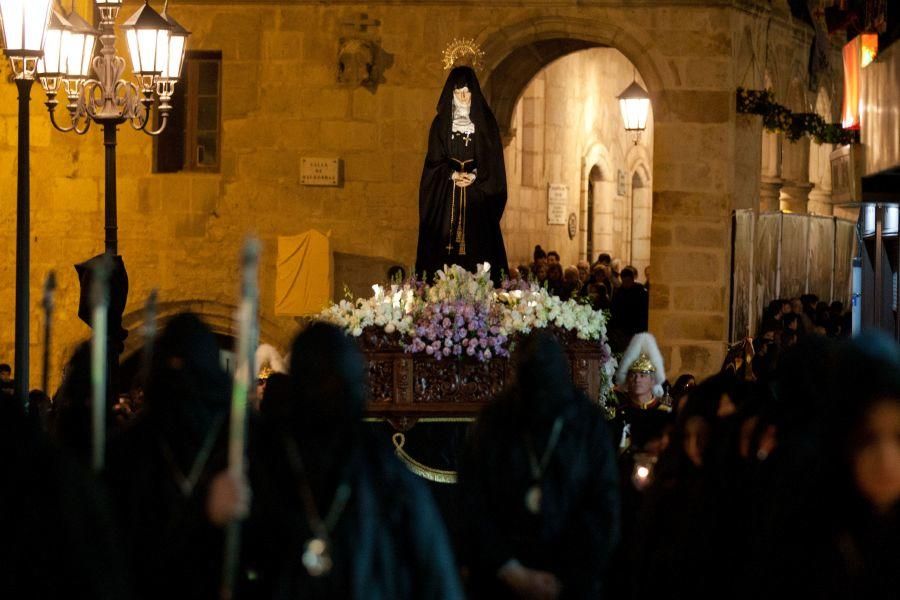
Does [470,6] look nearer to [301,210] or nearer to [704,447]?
[301,210]

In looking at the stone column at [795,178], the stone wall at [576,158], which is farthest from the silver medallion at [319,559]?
the stone column at [795,178]

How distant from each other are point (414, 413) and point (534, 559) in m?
5.73

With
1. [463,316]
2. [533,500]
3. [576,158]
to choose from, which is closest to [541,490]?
[533,500]

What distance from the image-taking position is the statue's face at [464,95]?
14984 mm

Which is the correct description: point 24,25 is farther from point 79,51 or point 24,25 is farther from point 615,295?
point 615,295

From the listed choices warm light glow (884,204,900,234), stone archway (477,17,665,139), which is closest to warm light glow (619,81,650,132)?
stone archway (477,17,665,139)

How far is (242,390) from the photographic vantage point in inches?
217

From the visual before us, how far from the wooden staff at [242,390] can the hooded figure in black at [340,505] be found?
12cm

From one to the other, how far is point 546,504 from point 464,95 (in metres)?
8.11

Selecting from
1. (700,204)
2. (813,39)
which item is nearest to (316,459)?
(700,204)

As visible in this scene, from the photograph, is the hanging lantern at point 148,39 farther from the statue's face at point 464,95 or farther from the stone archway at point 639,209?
the stone archway at point 639,209

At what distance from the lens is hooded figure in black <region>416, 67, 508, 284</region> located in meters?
14.8

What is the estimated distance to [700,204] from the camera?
2064 centimetres

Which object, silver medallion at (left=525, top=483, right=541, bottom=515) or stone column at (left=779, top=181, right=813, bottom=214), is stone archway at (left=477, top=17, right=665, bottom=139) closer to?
stone column at (left=779, top=181, right=813, bottom=214)
